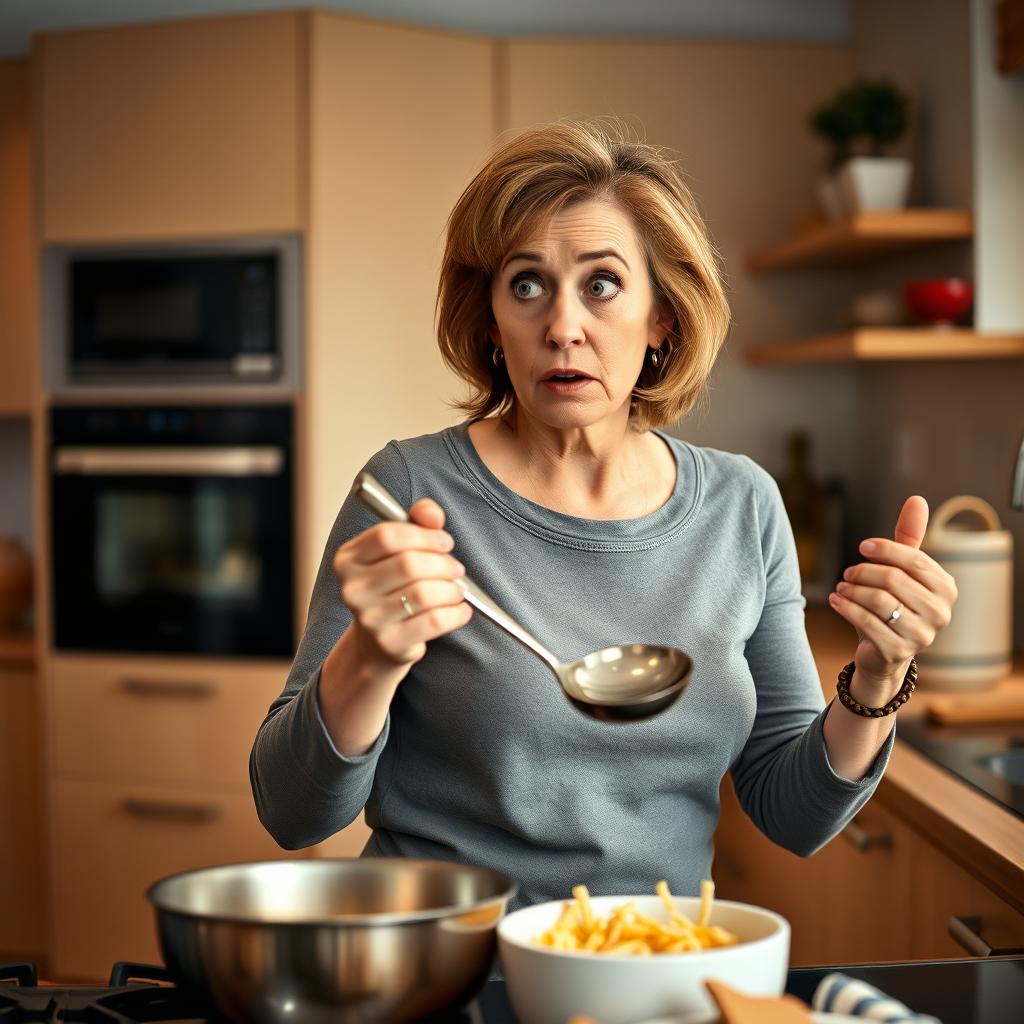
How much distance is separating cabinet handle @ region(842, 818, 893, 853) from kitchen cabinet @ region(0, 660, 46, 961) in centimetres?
194

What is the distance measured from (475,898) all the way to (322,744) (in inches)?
8.3

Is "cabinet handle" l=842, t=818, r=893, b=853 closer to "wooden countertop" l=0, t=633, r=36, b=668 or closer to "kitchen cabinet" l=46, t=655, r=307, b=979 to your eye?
"kitchen cabinet" l=46, t=655, r=307, b=979

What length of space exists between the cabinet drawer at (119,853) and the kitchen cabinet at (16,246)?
967 millimetres

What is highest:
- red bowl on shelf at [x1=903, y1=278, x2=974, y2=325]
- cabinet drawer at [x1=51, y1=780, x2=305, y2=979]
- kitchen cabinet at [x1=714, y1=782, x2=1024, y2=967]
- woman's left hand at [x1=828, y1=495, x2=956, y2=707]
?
red bowl on shelf at [x1=903, y1=278, x2=974, y2=325]

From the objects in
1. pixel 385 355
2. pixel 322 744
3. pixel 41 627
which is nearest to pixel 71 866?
pixel 41 627

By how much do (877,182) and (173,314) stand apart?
149cm

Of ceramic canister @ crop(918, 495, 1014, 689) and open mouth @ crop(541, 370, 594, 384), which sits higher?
open mouth @ crop(541, 370, 594, 384)

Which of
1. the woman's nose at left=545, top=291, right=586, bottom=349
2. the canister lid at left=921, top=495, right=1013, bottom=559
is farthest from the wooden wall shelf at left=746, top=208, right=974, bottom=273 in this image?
the woman's nose at left=545, top=291, right=586, bottom=349

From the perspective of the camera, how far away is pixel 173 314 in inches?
112

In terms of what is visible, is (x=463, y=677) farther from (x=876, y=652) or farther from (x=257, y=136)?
(x=257, y=136)

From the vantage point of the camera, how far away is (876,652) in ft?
3.33

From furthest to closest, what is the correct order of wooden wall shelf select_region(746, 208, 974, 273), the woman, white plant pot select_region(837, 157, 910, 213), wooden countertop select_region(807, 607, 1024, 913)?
1. white plant pot select_region(837, 157, 910, 213)
2. wooden wall shelf select_region(746, 208, 974, 273)
3. wooden countertop select_region(807, 607, 1024, 913)
4. the woman

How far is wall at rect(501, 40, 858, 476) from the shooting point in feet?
9.69

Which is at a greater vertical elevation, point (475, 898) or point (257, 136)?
point (257, 136)
